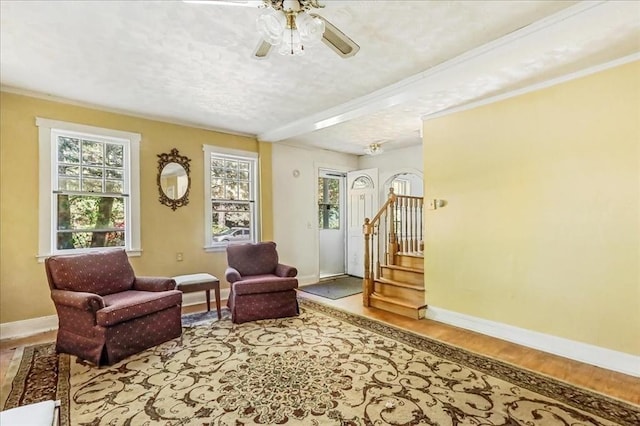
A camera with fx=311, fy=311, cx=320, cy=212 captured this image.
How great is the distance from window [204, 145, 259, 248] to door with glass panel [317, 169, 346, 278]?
1.76 m

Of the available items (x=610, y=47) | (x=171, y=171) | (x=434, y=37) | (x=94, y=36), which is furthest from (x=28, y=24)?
(x=610, y=47)

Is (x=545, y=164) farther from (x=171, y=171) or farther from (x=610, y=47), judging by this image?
(x=171, y=171)

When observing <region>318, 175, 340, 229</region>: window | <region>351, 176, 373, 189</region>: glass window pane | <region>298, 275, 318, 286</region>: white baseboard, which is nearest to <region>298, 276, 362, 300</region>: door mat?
<region>298, 275, 318, 286</region>: white baseboard

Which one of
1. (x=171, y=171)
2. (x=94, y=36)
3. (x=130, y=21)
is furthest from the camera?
(x=171, y=171)

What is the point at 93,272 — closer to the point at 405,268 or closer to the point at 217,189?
the point at 217,189

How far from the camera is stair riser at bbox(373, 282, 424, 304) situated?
3986 mm

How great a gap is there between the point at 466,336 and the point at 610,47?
275 cm

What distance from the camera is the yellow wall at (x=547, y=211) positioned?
8.18 feet

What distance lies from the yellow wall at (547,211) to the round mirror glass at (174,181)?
3.46 meters

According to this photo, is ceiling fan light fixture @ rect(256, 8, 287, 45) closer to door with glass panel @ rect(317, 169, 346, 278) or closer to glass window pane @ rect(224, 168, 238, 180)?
glass window pane @ rect(224, 168, 238, 180)

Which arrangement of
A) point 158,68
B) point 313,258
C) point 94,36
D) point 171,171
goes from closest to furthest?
point 94,36, point 158,68, point 171,171, point 313,258

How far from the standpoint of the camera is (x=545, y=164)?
9.55ft

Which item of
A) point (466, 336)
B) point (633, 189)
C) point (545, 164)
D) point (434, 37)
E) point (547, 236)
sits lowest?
point (466, 336)

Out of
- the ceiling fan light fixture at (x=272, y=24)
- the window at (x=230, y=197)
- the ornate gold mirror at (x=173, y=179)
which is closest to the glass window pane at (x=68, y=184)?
the ornate gold mirror at (x=173, y=179)
